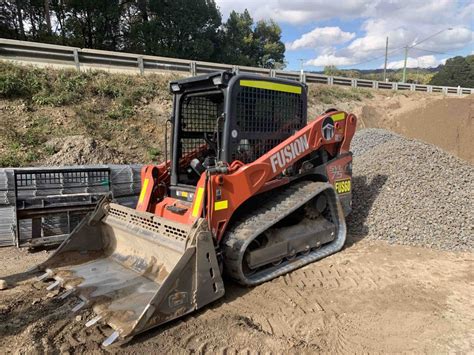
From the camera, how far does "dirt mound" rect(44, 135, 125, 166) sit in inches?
343

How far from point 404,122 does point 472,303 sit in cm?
1596

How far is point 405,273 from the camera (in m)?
4.86

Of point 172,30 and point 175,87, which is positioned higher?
point 172,30

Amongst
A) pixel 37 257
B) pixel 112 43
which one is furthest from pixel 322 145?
pixel 112 43

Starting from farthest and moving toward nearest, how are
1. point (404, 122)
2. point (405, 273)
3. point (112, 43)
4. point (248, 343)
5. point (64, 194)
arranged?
point (112, 43)
point (404, 122)
point (64, 194)
point (405, 273)
point (248, 343)

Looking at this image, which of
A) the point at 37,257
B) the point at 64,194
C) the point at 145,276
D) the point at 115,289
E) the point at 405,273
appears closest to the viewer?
the point at 115,289

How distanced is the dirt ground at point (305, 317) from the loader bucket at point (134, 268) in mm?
163

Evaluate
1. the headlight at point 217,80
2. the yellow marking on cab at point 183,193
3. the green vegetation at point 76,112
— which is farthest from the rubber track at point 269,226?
the green vegetation at point 76,112

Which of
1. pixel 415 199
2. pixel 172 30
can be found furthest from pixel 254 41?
pixel 415 199

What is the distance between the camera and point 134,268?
14.3 feet

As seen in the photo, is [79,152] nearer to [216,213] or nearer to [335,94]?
[216,213]

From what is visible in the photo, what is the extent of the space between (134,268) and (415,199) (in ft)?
15.2

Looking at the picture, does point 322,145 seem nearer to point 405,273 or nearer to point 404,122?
point 405,273

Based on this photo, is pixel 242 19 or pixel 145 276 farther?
pixel 242 19
